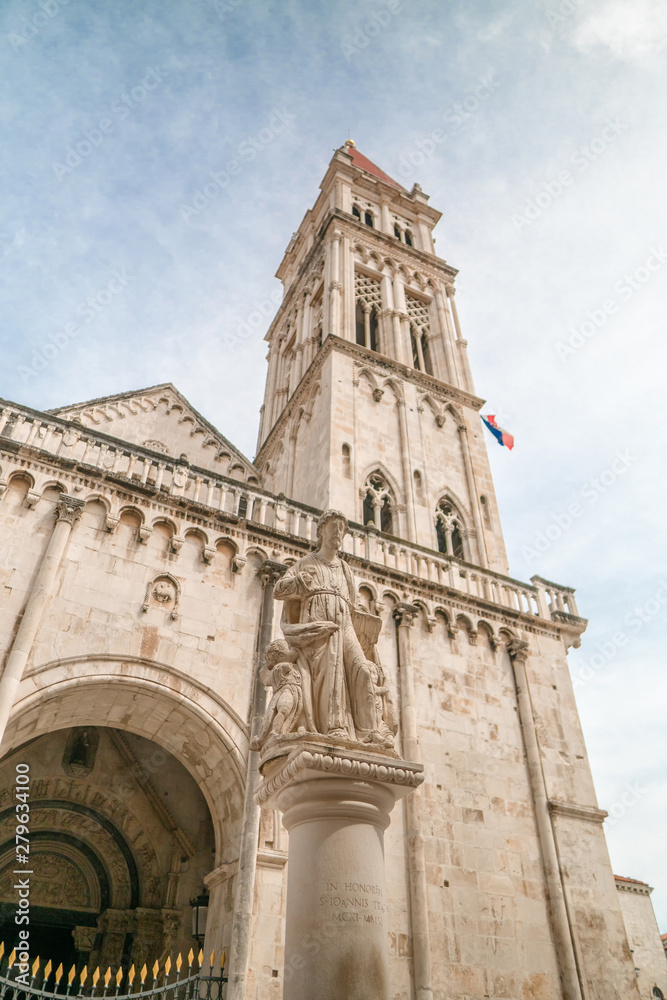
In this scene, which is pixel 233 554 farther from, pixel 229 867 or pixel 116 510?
pixel 229 867

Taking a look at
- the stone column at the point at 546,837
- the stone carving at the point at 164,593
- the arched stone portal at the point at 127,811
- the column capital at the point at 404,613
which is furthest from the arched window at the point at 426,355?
the arched stone portal at the point at 127,811

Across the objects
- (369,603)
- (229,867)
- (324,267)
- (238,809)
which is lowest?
(229,867)

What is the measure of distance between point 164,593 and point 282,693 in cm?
591

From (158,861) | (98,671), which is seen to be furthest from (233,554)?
(158,861)

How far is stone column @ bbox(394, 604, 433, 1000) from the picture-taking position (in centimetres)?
976

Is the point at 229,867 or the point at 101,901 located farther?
the point at 101,901

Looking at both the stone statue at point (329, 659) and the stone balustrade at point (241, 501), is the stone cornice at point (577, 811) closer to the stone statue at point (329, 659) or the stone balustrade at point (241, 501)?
the stone balustrade at point (241, 501)

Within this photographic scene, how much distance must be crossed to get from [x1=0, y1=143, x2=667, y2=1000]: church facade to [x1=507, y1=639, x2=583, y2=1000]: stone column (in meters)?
0.04

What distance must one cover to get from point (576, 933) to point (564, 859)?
112cm

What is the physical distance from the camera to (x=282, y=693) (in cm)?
574

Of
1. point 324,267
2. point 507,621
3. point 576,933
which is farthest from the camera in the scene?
point 324,267

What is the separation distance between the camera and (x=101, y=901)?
40.3 feet

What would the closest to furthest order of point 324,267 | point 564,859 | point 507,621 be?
point 564,859, point 507,621, point 324,267

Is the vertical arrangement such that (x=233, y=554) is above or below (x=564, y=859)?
above
